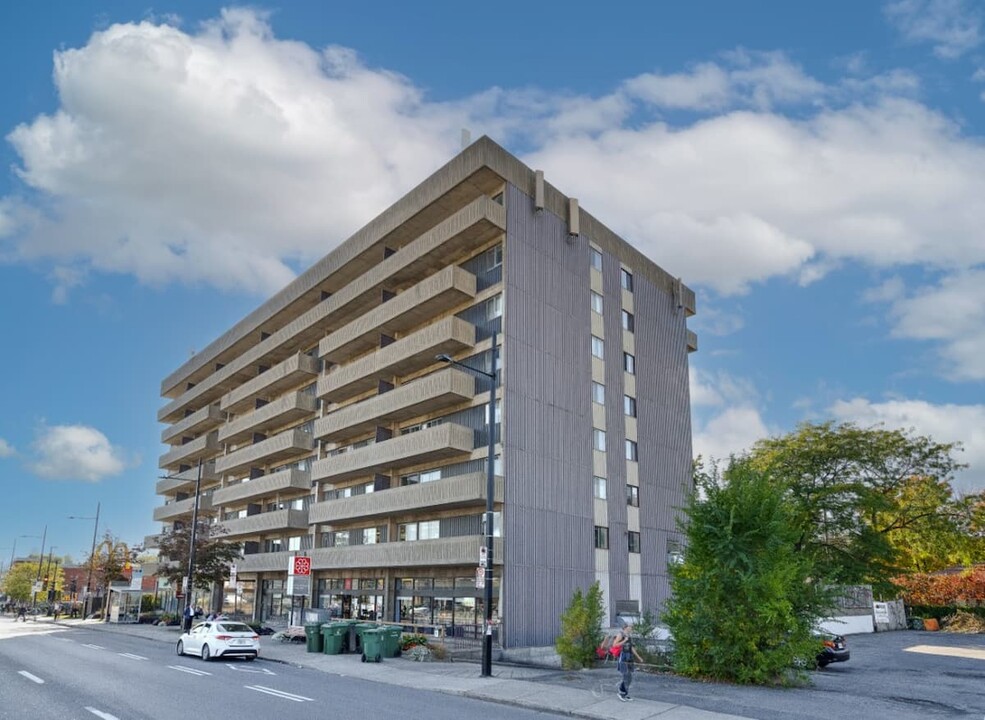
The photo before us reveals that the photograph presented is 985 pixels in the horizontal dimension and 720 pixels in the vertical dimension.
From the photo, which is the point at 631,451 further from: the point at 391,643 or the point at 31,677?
the point at 31,677

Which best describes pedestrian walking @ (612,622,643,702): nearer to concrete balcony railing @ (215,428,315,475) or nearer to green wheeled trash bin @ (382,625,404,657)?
green wheeled trash bin @ (382,625,404,657)

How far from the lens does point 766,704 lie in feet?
53.4

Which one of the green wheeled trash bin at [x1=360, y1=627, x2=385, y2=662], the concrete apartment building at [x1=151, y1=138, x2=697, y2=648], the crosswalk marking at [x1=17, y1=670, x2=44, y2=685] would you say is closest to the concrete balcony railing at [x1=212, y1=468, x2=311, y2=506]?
the concrete apartment building at [x1=151, y1=138, x2=697, y2=648]

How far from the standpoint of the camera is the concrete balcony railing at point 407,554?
33938 millimetres

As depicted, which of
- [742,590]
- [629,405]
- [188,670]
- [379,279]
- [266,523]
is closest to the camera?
[742,590]

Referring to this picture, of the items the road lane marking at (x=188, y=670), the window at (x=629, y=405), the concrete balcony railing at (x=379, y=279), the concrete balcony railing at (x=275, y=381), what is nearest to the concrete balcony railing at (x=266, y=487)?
the concrete balcony railing at (x=275, y=381)

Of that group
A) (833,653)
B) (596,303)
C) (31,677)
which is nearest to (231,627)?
(31,677)

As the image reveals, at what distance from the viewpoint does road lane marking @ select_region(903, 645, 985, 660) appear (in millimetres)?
30195

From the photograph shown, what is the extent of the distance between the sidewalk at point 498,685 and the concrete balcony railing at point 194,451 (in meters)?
35.8

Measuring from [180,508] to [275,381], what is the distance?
2307cm

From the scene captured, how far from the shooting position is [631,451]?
4391cm

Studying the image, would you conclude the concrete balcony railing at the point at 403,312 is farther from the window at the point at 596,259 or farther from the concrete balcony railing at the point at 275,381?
the window at the point at 596,259

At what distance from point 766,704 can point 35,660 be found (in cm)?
2443

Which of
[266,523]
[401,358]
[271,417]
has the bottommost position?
[266,523]
